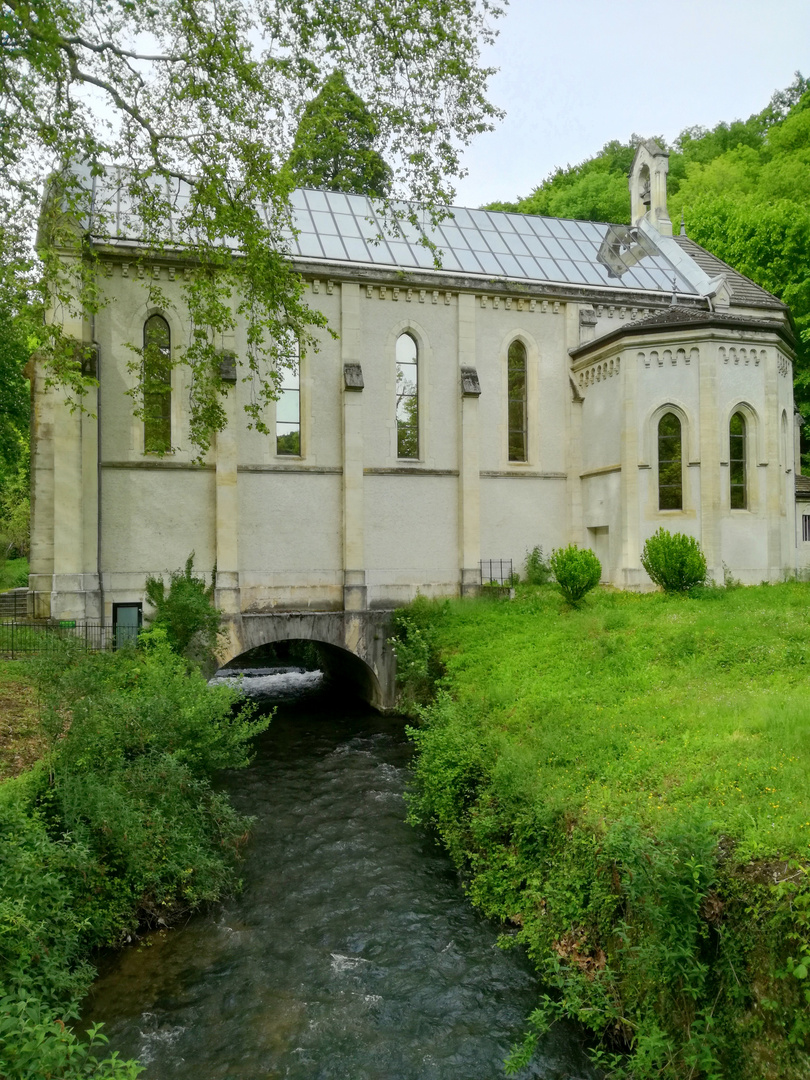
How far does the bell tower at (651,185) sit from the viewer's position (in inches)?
989

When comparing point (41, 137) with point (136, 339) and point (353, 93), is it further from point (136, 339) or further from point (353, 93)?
point (136, 339)

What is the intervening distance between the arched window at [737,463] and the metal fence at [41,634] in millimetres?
16047

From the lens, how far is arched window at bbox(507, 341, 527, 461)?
2153 cm

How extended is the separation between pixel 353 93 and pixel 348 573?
11006 mm

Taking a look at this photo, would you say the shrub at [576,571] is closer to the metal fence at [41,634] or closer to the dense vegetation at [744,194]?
the metal fence at [41,634]

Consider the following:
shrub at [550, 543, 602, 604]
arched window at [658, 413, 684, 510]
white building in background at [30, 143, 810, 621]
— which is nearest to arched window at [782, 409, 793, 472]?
white building in background at [30, 143, 810, 621]

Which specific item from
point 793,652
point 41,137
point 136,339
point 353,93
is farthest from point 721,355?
point 41,137

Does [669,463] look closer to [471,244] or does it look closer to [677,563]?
[677,563]

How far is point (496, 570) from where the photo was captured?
20828 mm

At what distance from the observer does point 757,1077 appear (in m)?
4.97

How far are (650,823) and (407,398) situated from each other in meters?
15.3

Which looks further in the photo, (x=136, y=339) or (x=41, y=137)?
(x=136, y=339)

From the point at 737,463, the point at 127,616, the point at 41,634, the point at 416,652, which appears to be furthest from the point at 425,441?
the point at 41,634

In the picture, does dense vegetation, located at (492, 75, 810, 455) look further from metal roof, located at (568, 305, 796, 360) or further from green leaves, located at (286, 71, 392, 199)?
green leaves, located at (286, 71, 392, 199)
